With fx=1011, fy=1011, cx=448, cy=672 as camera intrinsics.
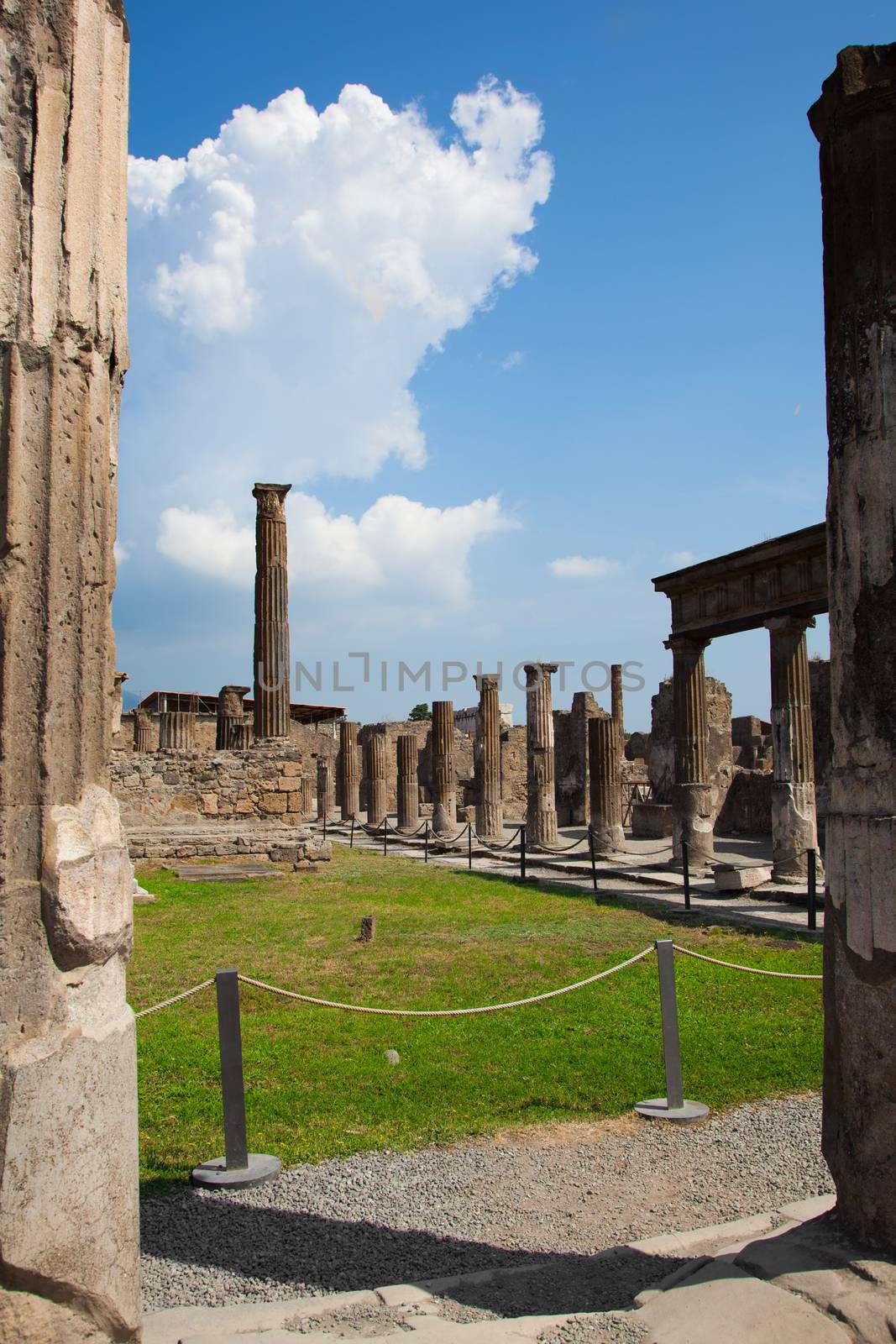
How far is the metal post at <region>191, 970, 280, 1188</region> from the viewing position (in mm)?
4273

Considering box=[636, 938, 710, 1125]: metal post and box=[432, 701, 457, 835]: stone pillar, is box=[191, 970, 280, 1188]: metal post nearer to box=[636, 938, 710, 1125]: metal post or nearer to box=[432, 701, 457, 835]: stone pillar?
box=[636, 938, 710, 1125]: metal post

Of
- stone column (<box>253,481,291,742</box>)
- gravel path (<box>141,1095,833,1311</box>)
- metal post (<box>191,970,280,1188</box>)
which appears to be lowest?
gravel path (<box>141,1095,833,1311</box>)

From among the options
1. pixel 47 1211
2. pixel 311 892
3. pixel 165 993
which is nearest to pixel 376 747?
pixel 311 892

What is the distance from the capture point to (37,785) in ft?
8.09

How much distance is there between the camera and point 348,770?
112 ft

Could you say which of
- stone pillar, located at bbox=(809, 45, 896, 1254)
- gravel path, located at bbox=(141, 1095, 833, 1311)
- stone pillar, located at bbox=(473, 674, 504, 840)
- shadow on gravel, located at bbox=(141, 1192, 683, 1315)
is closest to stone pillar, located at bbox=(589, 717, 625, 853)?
stone pillar, located at bbox=(473, 674, 504, 840)

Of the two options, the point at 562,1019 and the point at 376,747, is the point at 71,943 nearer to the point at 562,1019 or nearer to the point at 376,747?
the point at 562,1019

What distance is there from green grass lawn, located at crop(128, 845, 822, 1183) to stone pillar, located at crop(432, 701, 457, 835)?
16.1 meters

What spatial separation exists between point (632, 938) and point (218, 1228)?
22.2ft

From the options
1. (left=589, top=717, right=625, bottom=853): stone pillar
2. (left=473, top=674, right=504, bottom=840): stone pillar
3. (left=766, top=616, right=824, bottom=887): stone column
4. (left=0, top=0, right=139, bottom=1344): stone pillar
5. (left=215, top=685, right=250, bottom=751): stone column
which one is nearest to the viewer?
(left=0, top=0, right=139, bottom=1344): stone pillar

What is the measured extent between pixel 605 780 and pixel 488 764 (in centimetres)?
471

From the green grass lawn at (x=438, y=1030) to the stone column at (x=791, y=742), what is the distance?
352cm

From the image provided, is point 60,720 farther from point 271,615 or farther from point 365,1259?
point 271,615

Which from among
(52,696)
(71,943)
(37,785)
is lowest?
(71,943)
